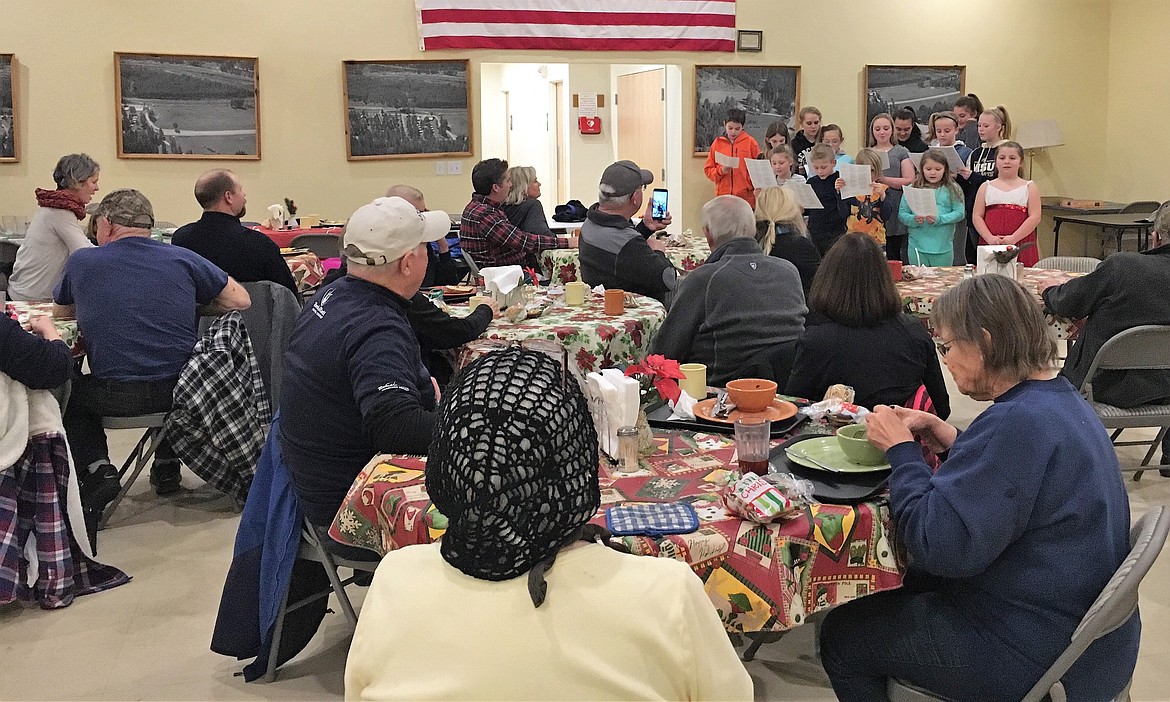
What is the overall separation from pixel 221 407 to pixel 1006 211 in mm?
4910

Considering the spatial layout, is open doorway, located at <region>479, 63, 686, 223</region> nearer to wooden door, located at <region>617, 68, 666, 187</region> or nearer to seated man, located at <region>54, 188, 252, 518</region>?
wooden door, located at <region>617, 68, 666, 187</region>

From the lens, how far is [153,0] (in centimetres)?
898

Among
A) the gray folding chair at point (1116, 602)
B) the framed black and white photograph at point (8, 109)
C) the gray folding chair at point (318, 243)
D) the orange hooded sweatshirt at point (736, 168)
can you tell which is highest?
the framed black and white photograph at point (8, 109)

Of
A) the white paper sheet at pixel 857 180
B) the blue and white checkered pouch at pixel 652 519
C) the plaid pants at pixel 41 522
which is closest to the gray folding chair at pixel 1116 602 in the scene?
the blue and white checkered pouch at pixel 652 519

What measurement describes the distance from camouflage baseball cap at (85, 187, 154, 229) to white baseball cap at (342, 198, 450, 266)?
1.84m

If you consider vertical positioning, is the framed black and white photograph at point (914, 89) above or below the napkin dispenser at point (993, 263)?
above

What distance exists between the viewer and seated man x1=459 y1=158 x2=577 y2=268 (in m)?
6.18

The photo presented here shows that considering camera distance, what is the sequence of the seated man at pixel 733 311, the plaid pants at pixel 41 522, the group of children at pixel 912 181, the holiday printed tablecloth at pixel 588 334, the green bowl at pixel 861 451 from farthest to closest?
the group of children at pixel 912 181 → the holiday printed tablecloth at pixel 588 334 → the seated man at pixel 733 311 → the plaid pants at pixel 41 522 → the green bowl at pixel 861 451

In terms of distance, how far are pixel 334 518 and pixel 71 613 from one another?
1.58m

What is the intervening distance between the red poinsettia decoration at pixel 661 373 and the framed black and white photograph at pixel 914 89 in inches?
337

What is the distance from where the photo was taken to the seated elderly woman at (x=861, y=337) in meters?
3.25

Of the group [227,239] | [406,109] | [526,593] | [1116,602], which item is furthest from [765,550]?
[406,109]

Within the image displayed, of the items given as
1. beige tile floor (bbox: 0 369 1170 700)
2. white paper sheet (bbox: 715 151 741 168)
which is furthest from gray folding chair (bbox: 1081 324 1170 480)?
white paper sheet (bbox: 715 151 741 168)

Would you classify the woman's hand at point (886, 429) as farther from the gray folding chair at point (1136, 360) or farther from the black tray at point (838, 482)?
the gray folding chair at point (1136, 360)
